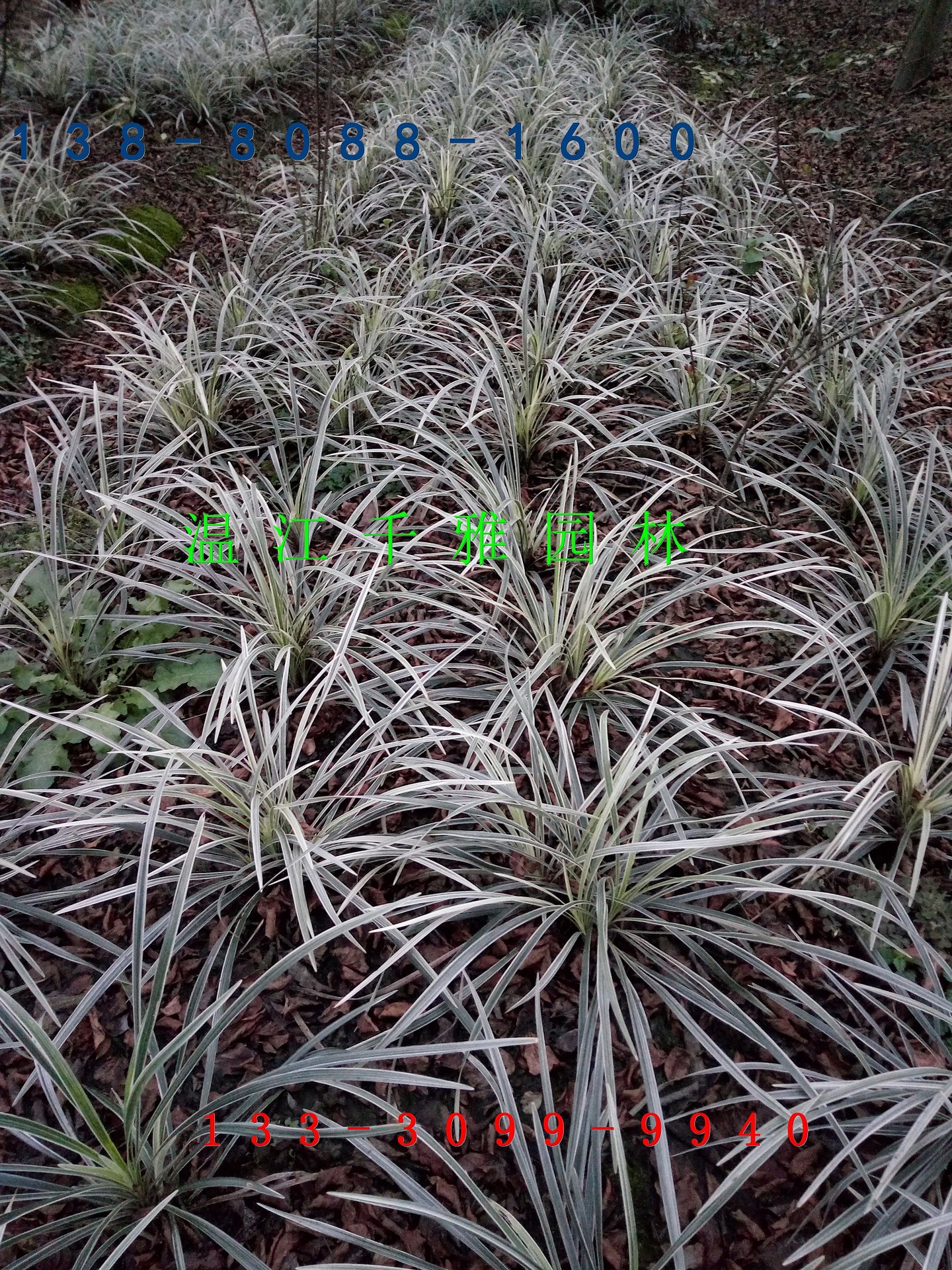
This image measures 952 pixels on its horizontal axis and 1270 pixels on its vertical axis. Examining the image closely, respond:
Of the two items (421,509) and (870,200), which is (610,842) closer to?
(421,509)

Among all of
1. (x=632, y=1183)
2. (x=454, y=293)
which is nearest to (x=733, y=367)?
(x=454, y=293)

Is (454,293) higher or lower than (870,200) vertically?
lower

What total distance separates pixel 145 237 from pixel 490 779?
10.1ft

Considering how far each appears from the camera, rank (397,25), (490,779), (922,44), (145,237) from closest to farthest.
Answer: (490,779), (145,237), (922,44), (397,25)

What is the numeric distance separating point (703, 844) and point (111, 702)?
4.00 ft

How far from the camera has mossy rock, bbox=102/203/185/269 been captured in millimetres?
3002

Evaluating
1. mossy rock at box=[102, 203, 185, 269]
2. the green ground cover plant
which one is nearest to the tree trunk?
the green ground cover plant

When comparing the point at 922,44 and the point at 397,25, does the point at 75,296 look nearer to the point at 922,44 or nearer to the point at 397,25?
the point at 397,25

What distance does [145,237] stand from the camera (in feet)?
10.3

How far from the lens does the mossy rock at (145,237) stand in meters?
3.00

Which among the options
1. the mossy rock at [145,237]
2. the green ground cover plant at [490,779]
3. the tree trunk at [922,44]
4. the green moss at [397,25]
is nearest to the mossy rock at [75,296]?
the mossy rock at [145,237]

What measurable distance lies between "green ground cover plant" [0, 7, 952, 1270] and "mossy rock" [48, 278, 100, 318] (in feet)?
1.49

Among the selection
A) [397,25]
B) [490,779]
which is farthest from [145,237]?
[397,25]

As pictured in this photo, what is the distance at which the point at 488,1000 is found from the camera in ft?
3.69
